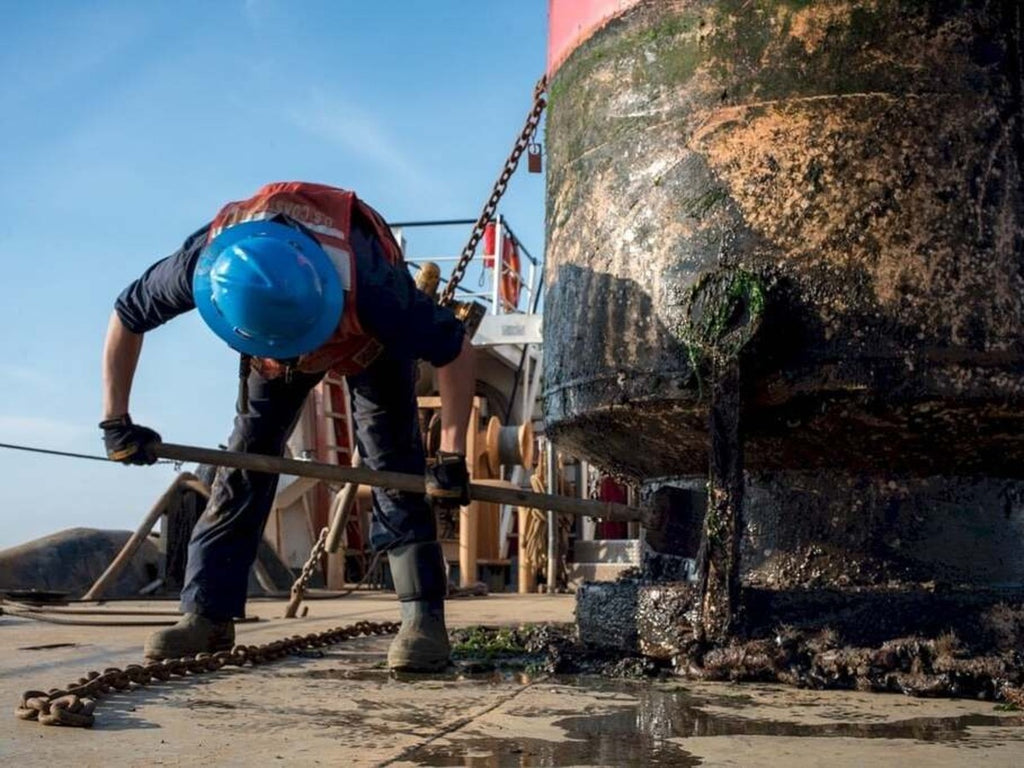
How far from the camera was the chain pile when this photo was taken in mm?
Result: 2146

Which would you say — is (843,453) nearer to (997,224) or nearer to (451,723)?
(997,224)

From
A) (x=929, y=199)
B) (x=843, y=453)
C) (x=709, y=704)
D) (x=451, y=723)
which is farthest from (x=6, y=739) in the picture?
(x=929, y=199)

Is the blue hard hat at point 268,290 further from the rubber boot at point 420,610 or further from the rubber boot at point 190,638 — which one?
the rubber boot at point 190,638

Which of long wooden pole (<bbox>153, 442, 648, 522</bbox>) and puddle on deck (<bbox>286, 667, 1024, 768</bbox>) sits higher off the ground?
long wooden pole (<bbox>153, 442, 648, 522</bbox>)

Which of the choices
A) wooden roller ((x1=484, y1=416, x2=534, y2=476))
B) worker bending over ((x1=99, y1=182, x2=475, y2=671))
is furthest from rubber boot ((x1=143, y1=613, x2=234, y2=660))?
wooden roller ((x1=484, y1=416, x2=534, y2=476))

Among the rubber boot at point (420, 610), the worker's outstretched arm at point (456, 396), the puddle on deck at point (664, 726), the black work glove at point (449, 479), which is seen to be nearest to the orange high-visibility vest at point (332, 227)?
the worker's outstretched arm at point (456, 396)

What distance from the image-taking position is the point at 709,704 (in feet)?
7.99

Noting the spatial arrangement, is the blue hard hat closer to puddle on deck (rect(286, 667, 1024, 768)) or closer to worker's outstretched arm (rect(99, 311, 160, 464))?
worker's outstretched arm (rect(99, 311, 160, 464))

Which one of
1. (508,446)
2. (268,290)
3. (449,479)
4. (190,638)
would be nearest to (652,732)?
(449,479)

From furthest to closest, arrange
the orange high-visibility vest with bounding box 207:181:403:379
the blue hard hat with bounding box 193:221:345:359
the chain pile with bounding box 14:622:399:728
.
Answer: the orange high-visibility vest with bounding box 207:181:403:379
the blue hard hat with bounding box 193:221:345:359
the chain pile with bounding box 14:622:399:728

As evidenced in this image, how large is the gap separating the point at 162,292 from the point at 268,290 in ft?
1.69

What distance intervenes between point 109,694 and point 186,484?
526 cm

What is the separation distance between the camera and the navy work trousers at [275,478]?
3.35 m

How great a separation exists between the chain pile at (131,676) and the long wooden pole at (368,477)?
506 mm
